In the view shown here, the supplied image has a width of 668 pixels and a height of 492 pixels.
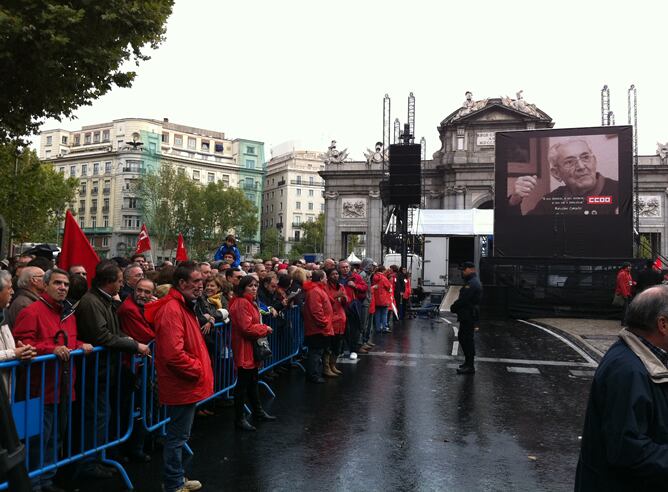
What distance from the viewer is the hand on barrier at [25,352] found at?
3.87m

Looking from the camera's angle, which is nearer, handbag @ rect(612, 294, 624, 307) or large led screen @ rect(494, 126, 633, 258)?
handbag @ rect(612, 294, 624, 307)

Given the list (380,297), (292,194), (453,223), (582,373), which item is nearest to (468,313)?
(582,373)

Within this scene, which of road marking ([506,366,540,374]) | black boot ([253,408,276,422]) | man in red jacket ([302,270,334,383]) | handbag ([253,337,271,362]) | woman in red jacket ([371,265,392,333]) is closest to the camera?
handbag ([253,337,271,362])

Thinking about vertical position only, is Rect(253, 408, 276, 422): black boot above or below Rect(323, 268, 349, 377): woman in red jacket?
below

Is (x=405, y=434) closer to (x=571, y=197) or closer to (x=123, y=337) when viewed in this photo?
(x=123, y=337)

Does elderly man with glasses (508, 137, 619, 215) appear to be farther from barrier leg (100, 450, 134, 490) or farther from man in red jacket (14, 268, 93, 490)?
man in red jacket (14, 268, 93, 490)

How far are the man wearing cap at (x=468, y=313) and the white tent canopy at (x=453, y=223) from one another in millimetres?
15458

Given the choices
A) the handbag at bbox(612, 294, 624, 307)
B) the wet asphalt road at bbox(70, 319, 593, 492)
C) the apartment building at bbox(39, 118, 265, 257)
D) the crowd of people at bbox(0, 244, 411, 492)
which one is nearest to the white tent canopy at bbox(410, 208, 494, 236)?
the handbag at bbox(612, 294, 624, 307)

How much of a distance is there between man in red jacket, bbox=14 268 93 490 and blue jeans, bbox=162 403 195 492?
85 cm

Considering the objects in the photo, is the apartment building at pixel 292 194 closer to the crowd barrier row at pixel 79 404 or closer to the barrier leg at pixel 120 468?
the crowd barrier row at pixel 79 404

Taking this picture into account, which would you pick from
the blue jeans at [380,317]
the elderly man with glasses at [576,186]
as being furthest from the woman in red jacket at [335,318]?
the elderly man with glasses at [576,186]

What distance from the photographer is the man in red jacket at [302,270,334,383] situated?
8.46 meters

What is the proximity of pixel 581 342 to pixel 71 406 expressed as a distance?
36.4 ft

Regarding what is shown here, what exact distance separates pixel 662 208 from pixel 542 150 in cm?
2989
